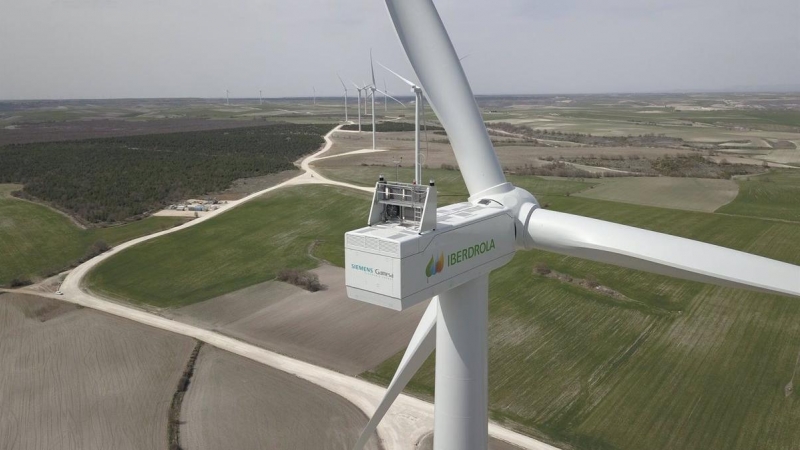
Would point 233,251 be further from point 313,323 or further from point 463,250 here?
point 463,250

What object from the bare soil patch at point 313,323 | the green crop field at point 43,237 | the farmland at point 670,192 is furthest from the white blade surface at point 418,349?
the farmland at point 670,192

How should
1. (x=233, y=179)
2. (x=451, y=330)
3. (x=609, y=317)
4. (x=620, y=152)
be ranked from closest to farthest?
1. (x=451, y=330)
2. (x=609, y=317)
3. (x=233, y=179)
4. (x=620, y=152)

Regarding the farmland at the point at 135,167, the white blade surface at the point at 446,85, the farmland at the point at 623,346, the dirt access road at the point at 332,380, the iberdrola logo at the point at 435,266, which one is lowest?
the dirt access road at the point at 332,380

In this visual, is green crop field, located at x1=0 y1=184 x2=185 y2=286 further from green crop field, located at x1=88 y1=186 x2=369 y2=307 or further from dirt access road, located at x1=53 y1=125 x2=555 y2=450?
green crop field, located at x1=88 y1=186 x2=369 y2=307

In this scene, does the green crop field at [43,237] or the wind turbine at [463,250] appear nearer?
the wind turbine at [463,250]

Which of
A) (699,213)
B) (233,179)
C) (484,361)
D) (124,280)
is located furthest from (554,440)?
(233,179)

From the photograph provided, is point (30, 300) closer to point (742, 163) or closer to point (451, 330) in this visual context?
point (451, 330)

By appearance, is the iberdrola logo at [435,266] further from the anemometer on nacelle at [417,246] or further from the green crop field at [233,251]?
the green crop field at [233,251]
